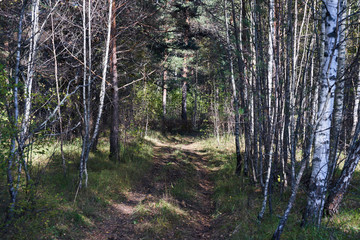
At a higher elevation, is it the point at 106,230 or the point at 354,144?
the point at 354,144

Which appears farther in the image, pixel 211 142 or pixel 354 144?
pixel 211 142

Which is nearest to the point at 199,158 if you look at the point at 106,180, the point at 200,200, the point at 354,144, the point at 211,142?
the point at 211,142

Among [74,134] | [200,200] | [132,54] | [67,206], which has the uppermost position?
[132,54]

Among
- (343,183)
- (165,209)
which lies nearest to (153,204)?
(165,209)

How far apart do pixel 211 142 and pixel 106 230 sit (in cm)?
1043

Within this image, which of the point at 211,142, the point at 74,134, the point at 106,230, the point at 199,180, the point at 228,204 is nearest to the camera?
the point at 106,230

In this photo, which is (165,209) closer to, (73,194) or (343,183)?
(73,194)

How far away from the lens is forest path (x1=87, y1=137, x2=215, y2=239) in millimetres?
5156

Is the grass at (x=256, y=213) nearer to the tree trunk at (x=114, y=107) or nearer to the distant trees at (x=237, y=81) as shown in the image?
the distant trees at (x=237, y=81)

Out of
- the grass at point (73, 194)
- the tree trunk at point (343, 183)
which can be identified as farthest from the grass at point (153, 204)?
the tree trunk at point (343, 183)

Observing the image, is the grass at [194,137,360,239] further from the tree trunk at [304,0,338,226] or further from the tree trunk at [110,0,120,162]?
the tree trunk at [110,0,120,162]

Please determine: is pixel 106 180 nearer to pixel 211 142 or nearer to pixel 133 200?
pixel 133 200

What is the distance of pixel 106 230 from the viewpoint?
17.0 ft

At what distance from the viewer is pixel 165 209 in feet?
19.2
